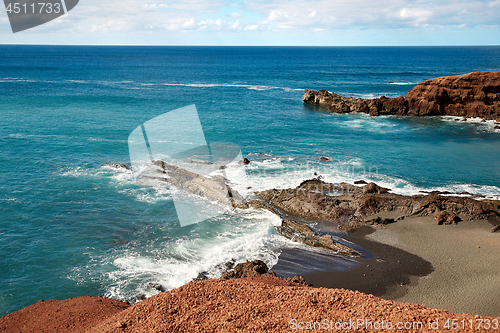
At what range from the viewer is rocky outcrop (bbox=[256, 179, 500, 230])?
60.2 ft

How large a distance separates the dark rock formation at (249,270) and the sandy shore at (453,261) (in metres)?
5.54

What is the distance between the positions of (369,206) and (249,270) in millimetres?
9431

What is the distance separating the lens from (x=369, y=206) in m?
Answer: 19.3

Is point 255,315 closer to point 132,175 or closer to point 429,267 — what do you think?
point 429,267

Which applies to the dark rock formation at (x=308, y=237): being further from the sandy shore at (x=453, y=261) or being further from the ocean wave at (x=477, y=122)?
the ocean wave at (x=477, y=122)

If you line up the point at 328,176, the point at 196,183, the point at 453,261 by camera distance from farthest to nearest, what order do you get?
the point at 328,176 → the point at 196,183 → the point at 453,261

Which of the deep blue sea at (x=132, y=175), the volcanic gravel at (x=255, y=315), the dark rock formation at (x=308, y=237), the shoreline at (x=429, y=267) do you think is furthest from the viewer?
the dark rock formation at (x=308, y=237)

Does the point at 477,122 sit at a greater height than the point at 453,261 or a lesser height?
greater

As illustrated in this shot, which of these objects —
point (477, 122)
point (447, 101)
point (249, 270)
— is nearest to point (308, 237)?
point (249, 270)

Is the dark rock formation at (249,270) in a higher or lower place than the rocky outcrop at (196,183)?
lower

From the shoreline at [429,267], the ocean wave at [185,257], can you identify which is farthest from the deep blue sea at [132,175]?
the shoreline at [429,267]

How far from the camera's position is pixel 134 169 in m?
26.1

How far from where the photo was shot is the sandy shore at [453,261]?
40.2ft

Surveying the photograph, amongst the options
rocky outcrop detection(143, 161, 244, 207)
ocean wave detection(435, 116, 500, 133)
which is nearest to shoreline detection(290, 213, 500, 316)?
rocky outcrop detection(143, 161, 244, 207)
